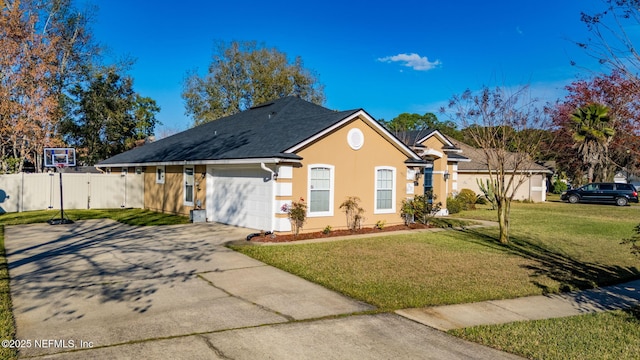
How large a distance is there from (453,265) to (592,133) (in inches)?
1304

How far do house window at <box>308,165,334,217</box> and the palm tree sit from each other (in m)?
27.4

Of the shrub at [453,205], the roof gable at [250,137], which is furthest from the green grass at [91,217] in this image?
the shrub at [453,205]

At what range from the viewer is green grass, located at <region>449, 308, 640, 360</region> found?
487 cm

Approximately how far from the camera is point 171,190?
19125 mm

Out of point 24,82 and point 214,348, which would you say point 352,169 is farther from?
point 24,82

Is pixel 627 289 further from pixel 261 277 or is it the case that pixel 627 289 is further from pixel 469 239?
pixel 261 277

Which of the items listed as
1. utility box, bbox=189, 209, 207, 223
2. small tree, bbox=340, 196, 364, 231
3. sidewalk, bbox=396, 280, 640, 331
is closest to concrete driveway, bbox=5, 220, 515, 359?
sidewalk, bbox=396, 280, 640, 331

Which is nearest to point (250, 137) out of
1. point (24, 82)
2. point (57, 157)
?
point (57, 157)

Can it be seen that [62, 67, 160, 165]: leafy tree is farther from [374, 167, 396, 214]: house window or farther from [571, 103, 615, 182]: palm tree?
[571, 103, 615, 182]: palm tree

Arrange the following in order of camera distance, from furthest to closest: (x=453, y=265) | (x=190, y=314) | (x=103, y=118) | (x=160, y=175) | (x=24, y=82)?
1. (x=103, y=118)
2. (x=24, y=82)
3. (x=160, y=175)
4. (x=453, y=265)
5. (x=190, y=314)

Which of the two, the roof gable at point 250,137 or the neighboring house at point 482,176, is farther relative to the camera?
the neighboring house at point 482,176

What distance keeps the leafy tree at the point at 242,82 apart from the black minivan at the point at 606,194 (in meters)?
25.1

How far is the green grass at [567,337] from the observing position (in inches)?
192

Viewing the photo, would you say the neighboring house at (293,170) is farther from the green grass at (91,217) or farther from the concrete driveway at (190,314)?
the concrete driveway at (190,314)
